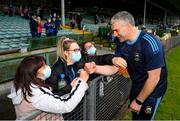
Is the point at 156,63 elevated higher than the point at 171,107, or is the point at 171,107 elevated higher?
the point at 156,63

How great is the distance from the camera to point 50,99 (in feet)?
10.3

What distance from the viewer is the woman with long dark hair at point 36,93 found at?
315 centimetres

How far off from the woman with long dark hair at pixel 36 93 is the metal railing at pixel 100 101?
133mm

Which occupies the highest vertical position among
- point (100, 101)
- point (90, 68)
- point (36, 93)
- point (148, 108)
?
point (90, 68)

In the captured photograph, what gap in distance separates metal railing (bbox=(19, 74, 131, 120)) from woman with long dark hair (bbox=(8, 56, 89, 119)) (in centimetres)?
13

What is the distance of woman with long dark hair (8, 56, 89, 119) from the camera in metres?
3.15

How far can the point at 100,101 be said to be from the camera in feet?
16.2

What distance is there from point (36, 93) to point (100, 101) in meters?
1.87

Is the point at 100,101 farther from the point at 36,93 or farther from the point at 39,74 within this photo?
the point at 36,93

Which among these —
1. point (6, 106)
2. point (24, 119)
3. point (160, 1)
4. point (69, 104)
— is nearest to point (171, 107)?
point (6, 106)

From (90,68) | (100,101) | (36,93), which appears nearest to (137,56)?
(90,68)

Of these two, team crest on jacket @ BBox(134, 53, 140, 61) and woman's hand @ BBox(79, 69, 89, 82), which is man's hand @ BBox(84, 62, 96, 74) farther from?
team crest on jacket @ BBox(134, 53, 140, 61)

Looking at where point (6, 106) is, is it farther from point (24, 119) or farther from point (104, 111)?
point (24, 119)

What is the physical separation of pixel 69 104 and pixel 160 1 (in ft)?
233
